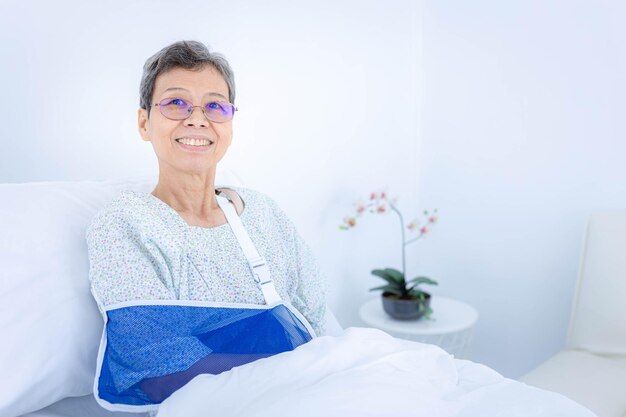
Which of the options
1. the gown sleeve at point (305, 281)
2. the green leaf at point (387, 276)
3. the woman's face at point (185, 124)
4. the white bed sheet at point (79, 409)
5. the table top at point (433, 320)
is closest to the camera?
the white bed sheet at point (79, 409)

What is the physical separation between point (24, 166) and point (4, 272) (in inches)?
18.3

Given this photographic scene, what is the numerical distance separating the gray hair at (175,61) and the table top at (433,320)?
1051mm

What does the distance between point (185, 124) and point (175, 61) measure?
14 centimetres

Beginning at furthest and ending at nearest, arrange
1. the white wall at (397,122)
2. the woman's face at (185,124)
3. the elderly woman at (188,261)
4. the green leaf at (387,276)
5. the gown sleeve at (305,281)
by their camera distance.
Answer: the green leaf at (387,276)
the white wall at (397,122)
the gown sleeve at (305,281)
the woman's face at (185,124)
the elderly woman at (188,261)

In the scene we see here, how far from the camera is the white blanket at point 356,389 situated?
861 millimetres

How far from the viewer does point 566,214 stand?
2055mm

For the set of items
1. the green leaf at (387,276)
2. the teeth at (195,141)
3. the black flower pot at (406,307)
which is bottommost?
the black flower pot at (406,307)

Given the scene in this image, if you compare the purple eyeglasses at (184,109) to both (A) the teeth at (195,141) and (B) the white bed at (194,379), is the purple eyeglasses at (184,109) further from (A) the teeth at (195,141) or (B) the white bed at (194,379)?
(B) the white bed at (194,379)

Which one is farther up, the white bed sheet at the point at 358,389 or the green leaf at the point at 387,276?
the white bed sheet at the point at 358,389

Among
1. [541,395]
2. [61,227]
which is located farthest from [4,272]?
[541,395]

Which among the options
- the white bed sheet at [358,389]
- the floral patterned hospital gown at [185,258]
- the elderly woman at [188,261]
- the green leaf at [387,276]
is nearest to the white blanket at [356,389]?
the white bed sheet at [358,389]

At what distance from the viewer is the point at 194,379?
971mm

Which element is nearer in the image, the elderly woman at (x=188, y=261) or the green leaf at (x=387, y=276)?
the elderly woman at (x=188, y=261)

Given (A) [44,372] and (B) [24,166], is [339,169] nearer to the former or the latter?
(B) [24,166]
